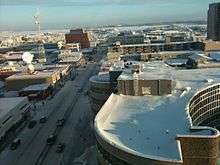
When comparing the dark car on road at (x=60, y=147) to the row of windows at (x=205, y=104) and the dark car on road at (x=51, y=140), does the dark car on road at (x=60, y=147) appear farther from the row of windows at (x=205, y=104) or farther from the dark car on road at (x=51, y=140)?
the row of windows at (x=205, y=104)

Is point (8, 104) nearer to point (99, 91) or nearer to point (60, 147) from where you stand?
point (99, 91)

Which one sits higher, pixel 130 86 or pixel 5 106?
pixel 130 86

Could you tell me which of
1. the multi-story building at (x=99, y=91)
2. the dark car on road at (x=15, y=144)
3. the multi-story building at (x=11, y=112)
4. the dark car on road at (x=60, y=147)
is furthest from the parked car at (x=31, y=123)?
the dark car on road at (x=60, y=147)

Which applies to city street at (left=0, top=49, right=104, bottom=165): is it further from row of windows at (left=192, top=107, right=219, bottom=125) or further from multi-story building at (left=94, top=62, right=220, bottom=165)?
row of windows at (left=192, top=107, right=219, bottom=125)

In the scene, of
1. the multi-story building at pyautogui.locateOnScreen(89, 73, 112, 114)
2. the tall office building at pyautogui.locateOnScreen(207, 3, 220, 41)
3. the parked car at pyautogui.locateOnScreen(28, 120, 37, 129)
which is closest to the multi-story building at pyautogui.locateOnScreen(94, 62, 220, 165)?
the multi-story building at pyautogui.locateOnScreen(89, 73, 112, 114)

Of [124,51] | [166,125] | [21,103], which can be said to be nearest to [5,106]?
[21,103]

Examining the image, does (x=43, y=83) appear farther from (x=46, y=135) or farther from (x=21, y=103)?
(x=46, y=135)

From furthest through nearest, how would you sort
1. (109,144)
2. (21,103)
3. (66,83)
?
(66,83) < (21,103) < (109,144)
